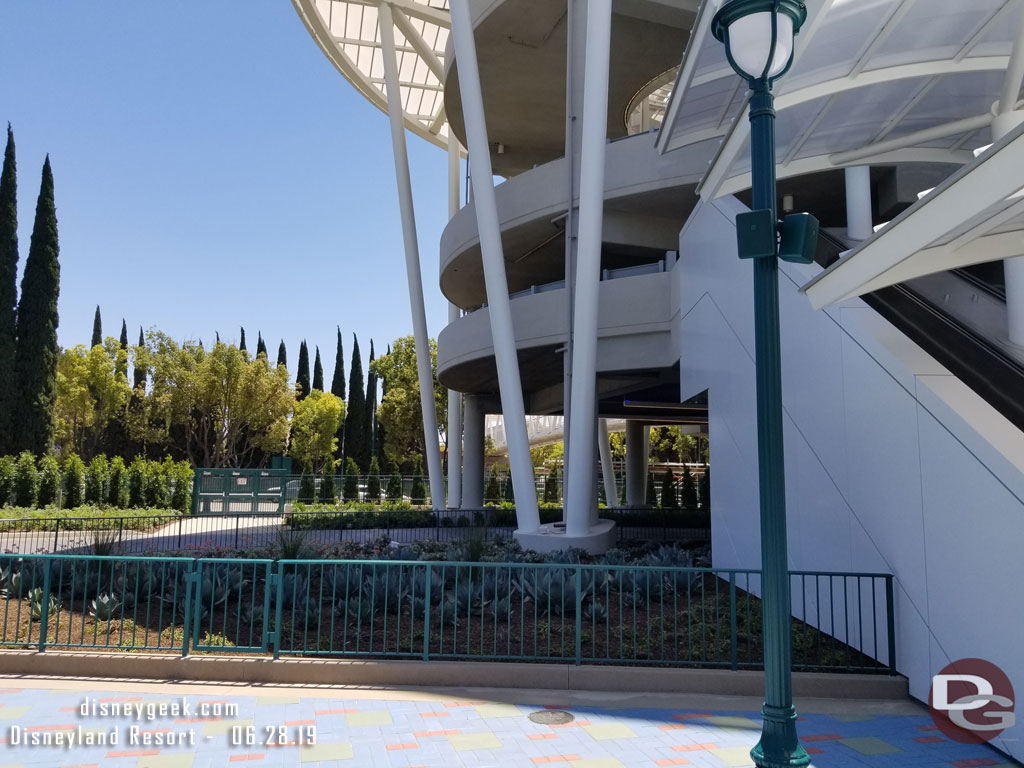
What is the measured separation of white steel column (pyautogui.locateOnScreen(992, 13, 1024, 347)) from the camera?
8.82 metres

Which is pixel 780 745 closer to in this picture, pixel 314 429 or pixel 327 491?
pixel 327 491

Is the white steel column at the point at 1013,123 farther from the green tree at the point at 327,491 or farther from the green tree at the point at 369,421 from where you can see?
the green tree at the point at 369,421

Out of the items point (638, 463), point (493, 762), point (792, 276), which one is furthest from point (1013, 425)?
point (638, 463)

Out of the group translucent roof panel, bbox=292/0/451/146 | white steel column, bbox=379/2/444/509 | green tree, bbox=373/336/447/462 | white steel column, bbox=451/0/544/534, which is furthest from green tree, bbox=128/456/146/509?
white steel column, bbox=451/0/544/534

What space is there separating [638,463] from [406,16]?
22.1 metres

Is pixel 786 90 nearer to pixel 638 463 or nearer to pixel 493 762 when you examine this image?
pixel 493 762

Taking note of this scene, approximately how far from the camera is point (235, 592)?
1108cm

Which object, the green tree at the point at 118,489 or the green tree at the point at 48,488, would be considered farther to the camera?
the green tree at the point at 118,489

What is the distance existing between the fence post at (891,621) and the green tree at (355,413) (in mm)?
55002

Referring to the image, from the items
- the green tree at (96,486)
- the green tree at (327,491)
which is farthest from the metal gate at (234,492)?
the green tree at (96,486)

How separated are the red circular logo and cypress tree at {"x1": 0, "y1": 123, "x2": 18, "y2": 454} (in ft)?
136

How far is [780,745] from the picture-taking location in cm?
382

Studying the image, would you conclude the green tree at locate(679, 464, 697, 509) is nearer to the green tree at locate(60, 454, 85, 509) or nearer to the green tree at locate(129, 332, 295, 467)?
the green tree at locate(60, 454, 85, 509)

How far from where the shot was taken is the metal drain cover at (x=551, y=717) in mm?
6773
